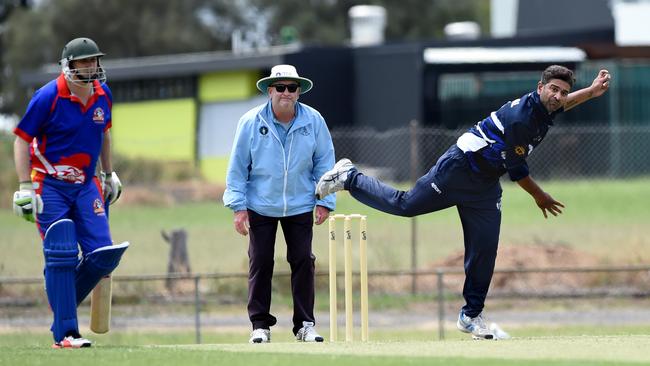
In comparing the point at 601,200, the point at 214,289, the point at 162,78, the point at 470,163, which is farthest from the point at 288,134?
the point at 162,78

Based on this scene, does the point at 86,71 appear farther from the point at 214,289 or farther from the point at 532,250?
the point at 532,250

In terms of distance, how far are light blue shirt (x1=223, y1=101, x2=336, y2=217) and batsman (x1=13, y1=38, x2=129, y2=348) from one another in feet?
3.50

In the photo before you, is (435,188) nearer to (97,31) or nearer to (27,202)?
(27,202)

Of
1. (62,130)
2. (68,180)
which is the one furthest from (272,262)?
(62,130)

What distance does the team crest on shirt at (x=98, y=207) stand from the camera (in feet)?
31.6

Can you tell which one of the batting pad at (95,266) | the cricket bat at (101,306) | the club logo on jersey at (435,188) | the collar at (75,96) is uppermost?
the collar at (75,96)

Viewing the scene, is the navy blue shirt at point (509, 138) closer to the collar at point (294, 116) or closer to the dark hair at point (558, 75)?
the dark hair at point (558, 75)

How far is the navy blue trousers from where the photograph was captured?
1010 centimetres

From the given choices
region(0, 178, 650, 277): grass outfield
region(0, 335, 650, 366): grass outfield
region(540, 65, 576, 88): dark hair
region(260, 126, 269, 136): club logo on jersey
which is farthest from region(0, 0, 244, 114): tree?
region(0, 335, 650, 366): grass outfield

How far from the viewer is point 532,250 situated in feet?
61.7

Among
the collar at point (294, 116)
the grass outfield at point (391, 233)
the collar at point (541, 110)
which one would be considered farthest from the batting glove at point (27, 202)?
the grass outfield at point (391, 233)

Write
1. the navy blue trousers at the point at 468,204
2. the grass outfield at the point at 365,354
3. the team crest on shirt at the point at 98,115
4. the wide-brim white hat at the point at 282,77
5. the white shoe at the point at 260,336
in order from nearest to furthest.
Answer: the grass outfield at the point at 365,354 < the team crest on shirt at the point at 98,115 < the navy blue trousers at the point at 468,204 < the wide-brim white hat at the point at 282,77 < the white shoe at the point at 260,336

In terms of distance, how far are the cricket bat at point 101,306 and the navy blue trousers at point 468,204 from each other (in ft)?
7.22

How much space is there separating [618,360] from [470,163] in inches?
91.0
